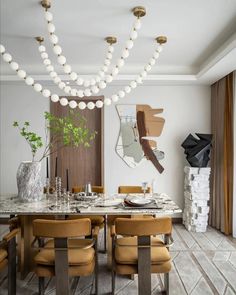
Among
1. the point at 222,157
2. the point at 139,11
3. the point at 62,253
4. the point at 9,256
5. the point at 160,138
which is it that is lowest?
the point at 9,256

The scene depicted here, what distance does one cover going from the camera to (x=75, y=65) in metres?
4.33

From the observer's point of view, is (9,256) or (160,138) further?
(160,138)

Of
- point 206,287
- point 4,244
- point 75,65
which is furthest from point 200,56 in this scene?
point 4,244

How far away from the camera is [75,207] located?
2.61 meters

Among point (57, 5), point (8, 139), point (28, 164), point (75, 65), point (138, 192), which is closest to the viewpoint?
point (57, 5)

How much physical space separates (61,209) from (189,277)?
4.87 ft

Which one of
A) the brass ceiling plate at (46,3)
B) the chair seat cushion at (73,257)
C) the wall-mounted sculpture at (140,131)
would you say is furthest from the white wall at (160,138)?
the chair seat cushion at (73,257)

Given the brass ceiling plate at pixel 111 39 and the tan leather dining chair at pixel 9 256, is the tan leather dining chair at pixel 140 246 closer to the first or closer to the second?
the tan leather dining chair at pixel 9 256

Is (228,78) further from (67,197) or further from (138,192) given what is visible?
(67,197)

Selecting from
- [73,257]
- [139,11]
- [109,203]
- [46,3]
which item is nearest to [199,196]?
[109,203]

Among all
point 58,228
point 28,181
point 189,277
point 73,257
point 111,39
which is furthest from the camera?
point 111,39

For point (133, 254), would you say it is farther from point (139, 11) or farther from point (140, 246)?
point (139, 11)

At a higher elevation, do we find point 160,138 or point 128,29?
point 128,29

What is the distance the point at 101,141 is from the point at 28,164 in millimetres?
2096
